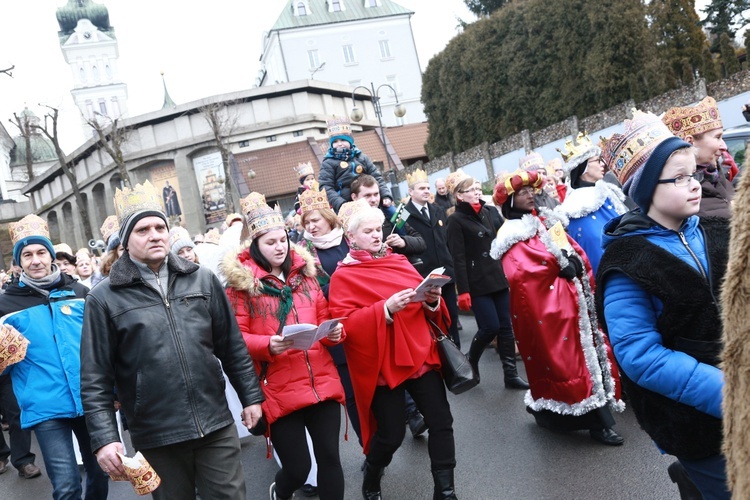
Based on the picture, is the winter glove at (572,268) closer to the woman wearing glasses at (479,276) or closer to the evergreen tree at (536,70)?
the woman wearing glasses at (479,276)

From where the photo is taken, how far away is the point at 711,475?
2678 mm

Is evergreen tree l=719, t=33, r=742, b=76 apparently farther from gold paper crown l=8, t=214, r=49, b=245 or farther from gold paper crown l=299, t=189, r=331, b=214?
gold paper crown l=8, t=214, r=49, b=245

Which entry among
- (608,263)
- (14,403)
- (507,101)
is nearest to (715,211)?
(608,263)

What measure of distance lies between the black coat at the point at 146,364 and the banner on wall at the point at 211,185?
43.2 metres

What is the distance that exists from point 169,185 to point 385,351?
150 feet

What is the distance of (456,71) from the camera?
32.0 meters

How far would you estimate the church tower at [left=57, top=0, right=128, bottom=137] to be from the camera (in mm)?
89625

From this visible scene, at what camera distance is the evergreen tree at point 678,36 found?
74.1ft

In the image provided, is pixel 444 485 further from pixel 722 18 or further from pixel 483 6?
pixel 483 6

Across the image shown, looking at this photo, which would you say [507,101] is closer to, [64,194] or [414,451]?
[414,451]

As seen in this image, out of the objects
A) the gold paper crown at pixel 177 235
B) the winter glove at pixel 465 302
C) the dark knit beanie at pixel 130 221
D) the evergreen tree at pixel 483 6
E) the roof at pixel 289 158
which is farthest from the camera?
the evergreen tree at pixel 483 6

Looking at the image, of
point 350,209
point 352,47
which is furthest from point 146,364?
point 352,47

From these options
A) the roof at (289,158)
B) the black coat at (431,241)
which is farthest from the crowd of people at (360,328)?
the roof at (289,158)

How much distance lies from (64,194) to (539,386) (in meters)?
60.5
